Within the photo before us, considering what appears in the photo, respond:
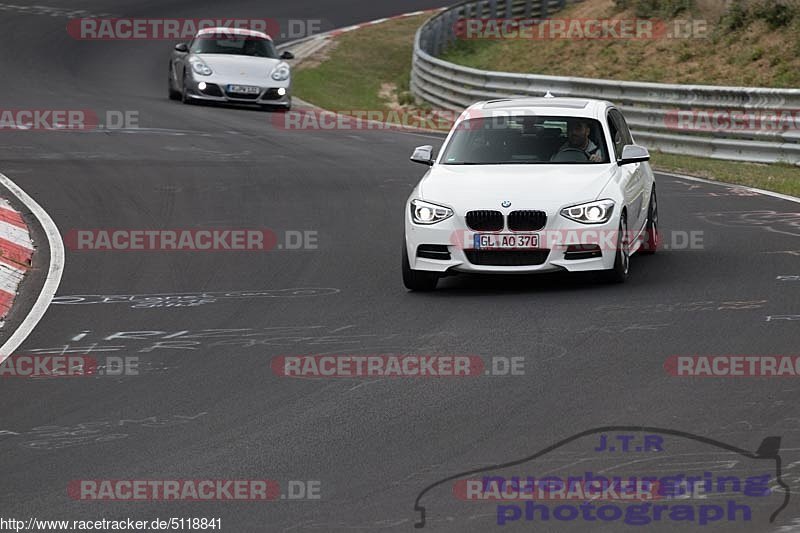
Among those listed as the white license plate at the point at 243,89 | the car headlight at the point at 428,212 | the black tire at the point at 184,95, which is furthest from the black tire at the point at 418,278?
the black tire at the point at 184,95

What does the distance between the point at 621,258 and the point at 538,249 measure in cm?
78

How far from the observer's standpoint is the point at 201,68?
26.6 metres

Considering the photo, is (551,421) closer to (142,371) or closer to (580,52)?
(142,371)

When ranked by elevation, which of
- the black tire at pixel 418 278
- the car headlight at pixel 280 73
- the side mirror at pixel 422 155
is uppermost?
→ the side mirror at pixel 422 155

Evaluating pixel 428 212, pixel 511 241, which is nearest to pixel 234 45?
pixel 428 212

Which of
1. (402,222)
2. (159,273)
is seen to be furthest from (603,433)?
(402,222)

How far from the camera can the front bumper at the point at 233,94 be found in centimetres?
2667

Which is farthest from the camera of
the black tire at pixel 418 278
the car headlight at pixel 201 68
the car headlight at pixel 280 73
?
the car headlight at pixel 280 73

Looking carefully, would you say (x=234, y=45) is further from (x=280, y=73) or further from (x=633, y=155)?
(x=633, y=155)

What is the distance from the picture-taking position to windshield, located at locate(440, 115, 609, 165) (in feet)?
40.0

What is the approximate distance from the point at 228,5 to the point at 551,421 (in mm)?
38038

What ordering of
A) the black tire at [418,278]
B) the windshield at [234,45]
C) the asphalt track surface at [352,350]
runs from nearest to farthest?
the asphalt track surface at [352,350], the black tire at [418,278], the windshield at [234,45]

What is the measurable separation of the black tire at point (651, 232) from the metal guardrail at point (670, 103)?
7.20 meters

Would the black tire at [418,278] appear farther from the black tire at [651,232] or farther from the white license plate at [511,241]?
the black tire at [651,232]
